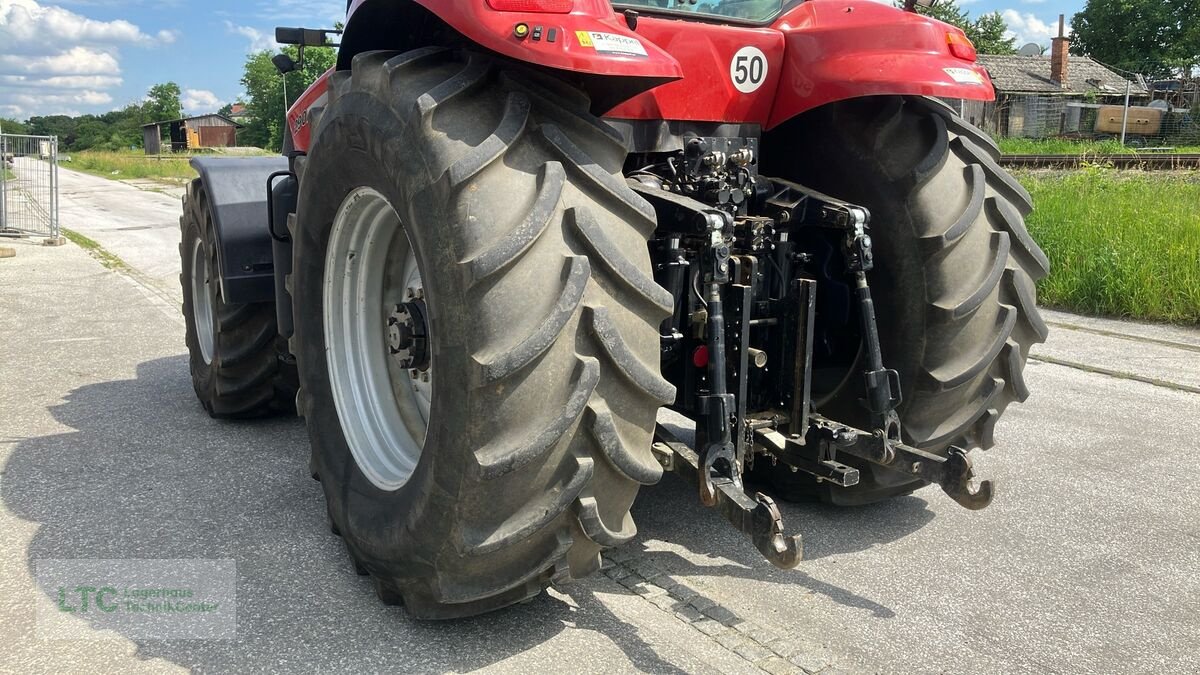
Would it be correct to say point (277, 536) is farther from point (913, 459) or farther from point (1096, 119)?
point (1096, 119)

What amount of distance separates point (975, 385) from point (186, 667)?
278 cm

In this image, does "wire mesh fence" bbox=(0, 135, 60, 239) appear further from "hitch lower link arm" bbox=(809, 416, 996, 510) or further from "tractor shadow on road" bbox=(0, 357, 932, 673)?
"hitch lower link arm" bbox=(809, 416, 996, 510)

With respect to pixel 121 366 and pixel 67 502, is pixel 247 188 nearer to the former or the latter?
pixel 67 502

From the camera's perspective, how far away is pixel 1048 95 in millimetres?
48219

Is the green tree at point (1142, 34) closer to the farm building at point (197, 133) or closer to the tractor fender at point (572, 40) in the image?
the tractor fender at point (572, 40)

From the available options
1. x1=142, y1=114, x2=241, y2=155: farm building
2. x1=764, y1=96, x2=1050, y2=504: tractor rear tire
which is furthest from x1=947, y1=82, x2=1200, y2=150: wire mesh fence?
x1=142, y1=114, x2=241, y2=155: farm building

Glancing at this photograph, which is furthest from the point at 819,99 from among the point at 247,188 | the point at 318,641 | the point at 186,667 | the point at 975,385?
the point at 247,188

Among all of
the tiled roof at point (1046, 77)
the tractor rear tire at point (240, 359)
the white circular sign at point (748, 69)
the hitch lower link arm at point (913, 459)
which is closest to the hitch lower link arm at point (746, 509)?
the hitch lower link arm at point (913, 459)

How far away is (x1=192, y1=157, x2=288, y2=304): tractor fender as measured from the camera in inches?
188

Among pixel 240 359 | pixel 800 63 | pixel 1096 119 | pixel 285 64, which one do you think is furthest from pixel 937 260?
pixel 1096 119

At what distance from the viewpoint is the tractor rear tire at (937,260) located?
11.0 feet

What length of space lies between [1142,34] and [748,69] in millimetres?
70713

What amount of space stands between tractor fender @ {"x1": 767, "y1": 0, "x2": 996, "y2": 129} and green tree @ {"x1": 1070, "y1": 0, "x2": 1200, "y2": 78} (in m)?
65.8

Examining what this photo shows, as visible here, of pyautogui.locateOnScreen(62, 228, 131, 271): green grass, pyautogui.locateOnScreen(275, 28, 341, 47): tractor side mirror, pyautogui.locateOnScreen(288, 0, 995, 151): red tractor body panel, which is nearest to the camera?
pyautogui.locateOnScreen(288, 0, 995, 151): red tractor body panel
